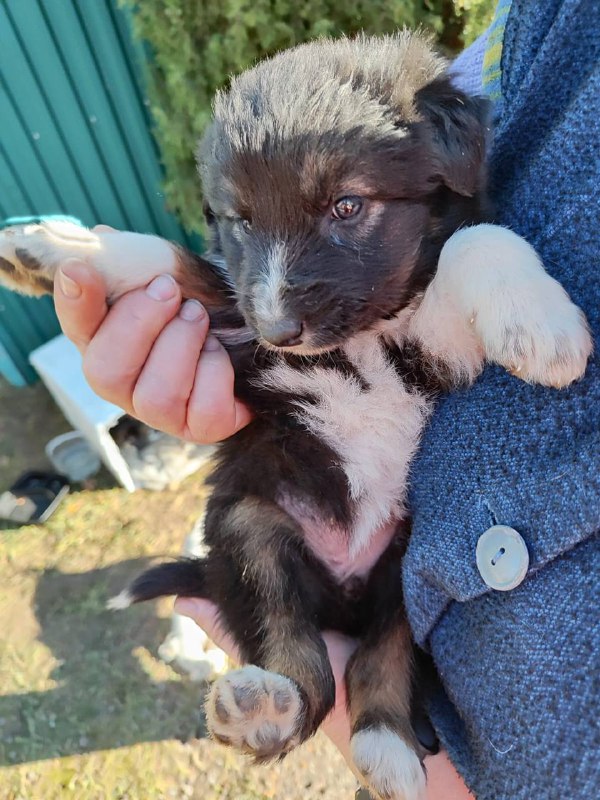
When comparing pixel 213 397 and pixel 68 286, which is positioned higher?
pixel 68 286

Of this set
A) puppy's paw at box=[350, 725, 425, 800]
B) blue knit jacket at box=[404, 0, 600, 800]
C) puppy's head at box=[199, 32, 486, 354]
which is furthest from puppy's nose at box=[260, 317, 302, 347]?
puppy's paw at box=[350, 725, 425, 800]

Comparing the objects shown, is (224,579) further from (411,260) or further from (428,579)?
(411,260)

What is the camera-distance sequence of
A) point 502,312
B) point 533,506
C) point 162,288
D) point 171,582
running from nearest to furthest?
point 533,506 < point 502,312 < point 162,288 < point 171,582

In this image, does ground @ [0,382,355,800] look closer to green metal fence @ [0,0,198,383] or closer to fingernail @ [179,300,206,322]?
green metal fence @ [0,0,198,383]

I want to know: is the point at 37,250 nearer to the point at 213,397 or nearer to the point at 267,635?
the point at 213,397

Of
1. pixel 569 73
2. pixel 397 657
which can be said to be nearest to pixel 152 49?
pixel 569 73

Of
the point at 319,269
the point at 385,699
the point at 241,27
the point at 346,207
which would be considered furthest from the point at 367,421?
the point at 241,27

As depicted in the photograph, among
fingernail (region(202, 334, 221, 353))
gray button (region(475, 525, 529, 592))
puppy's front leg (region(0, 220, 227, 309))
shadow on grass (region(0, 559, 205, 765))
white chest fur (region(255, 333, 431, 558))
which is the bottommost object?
shadow on grass (region(0, 559, 205, 765))
